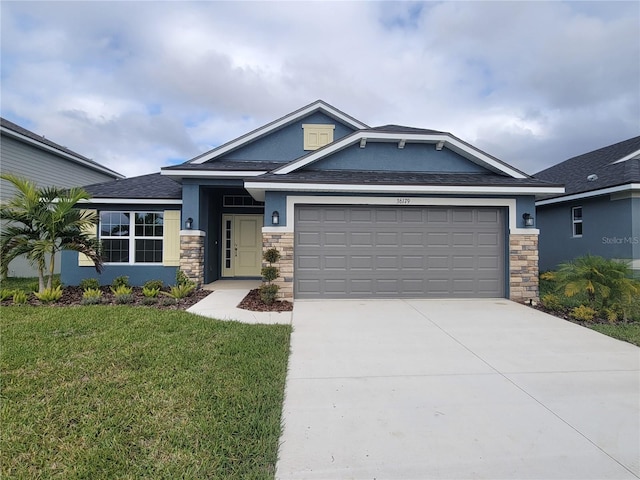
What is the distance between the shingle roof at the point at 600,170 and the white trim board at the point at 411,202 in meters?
4.72

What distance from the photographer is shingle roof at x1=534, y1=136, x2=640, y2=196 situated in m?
11.2

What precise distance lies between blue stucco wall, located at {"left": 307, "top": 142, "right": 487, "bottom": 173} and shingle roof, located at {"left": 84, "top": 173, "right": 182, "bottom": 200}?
5.37 meters

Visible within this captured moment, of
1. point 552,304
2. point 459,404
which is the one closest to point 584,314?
point 552,304

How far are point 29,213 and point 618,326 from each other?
12.9 metres

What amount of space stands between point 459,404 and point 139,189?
11.0m

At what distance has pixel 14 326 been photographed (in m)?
5.71


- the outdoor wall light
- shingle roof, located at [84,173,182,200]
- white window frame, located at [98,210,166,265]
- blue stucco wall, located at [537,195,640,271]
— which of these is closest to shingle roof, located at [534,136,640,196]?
blue stucco wall, located at [537,195,640,271]

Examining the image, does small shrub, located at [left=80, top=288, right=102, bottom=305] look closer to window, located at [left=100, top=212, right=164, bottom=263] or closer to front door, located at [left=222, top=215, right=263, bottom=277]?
window, located at [left=100, top=212, right=164, bottom=263]

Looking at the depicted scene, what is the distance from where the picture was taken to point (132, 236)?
1066 cm

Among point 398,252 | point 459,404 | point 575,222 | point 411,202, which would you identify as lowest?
point 459,404

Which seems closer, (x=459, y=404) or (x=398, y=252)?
(x=459, y=404)

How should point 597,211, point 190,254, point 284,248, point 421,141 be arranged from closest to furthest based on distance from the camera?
point 284,248 → point 421,141 → point 190,254 → point 597,211

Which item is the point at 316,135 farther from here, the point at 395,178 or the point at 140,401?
the point at 140,401

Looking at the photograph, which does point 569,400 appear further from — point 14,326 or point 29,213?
point 29,213
